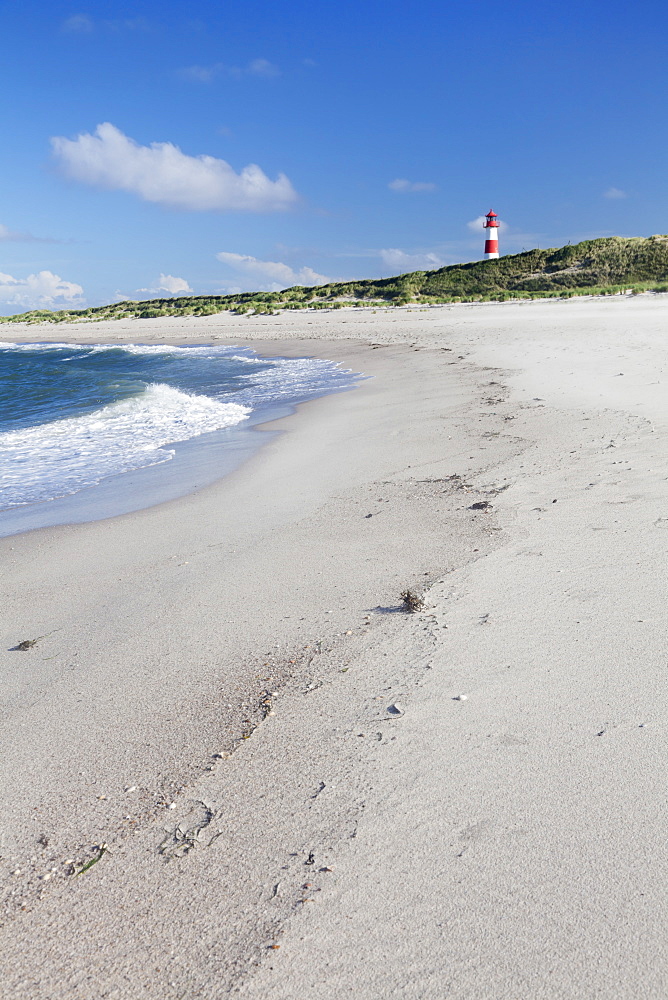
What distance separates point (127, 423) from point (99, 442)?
1.64 m

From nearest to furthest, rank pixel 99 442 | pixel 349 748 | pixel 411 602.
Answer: pixel 349 748 < pixel 411 602 < pixel 99 442

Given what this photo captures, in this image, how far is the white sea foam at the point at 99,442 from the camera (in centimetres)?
751

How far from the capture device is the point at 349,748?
2.33m

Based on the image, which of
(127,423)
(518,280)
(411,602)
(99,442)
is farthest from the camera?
(518,280)

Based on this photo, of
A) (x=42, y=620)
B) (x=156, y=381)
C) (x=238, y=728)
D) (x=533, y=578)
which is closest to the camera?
(x=238, y=728)

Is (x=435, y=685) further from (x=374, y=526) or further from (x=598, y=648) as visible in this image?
(x=374, y=526)

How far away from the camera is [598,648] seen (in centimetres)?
273

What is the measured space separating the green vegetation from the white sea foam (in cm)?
2401

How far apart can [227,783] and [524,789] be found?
94cm

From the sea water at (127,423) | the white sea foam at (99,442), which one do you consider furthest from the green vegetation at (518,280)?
the white sea foam at (99,442)

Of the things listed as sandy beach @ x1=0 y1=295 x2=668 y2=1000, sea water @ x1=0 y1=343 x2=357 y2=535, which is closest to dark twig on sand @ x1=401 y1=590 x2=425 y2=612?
Result: sandy beach @ x1=0 y1=295 x2=668 y2=1000

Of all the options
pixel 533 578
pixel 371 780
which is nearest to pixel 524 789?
pixel 371 780

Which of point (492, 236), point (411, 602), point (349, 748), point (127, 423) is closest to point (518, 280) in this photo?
point (492, 236)

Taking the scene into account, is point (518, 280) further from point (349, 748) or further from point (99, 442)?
point (349, 748)
